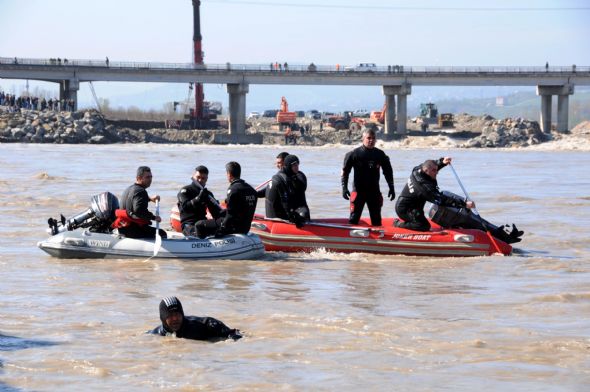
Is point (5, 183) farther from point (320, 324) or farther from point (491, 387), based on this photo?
point (491, 387)

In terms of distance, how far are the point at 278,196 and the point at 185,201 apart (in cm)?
158

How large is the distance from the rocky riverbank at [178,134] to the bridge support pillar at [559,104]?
207 cm

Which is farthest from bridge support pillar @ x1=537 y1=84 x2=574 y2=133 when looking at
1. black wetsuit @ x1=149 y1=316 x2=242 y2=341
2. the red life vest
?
black wetsuit @ x1=149 y1=316 x2=242 y2=341

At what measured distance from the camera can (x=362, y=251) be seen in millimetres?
16391

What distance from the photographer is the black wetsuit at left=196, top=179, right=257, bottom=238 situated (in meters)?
15.5

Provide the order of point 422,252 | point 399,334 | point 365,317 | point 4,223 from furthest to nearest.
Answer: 1. point 4,223
2. point 422,252
3. point 365,317
4. point 399,334

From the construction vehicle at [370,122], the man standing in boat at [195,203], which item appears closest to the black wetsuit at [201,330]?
the man standing in boat at [195,203]

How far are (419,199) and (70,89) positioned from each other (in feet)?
226

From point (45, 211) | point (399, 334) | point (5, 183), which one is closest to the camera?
point (399, 334)

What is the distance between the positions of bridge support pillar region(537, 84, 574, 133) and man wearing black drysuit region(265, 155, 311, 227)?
7194cm

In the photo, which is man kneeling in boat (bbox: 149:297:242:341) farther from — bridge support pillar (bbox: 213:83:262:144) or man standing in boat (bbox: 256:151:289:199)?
bridge support pillar (bbox: 213:83:262:144)

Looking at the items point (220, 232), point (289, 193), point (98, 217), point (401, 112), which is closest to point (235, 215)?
point (220, 232)

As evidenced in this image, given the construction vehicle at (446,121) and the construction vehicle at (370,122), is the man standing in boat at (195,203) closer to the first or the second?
the construction vehicle at (370,122)

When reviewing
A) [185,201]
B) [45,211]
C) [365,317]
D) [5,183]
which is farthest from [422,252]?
[5,183]
